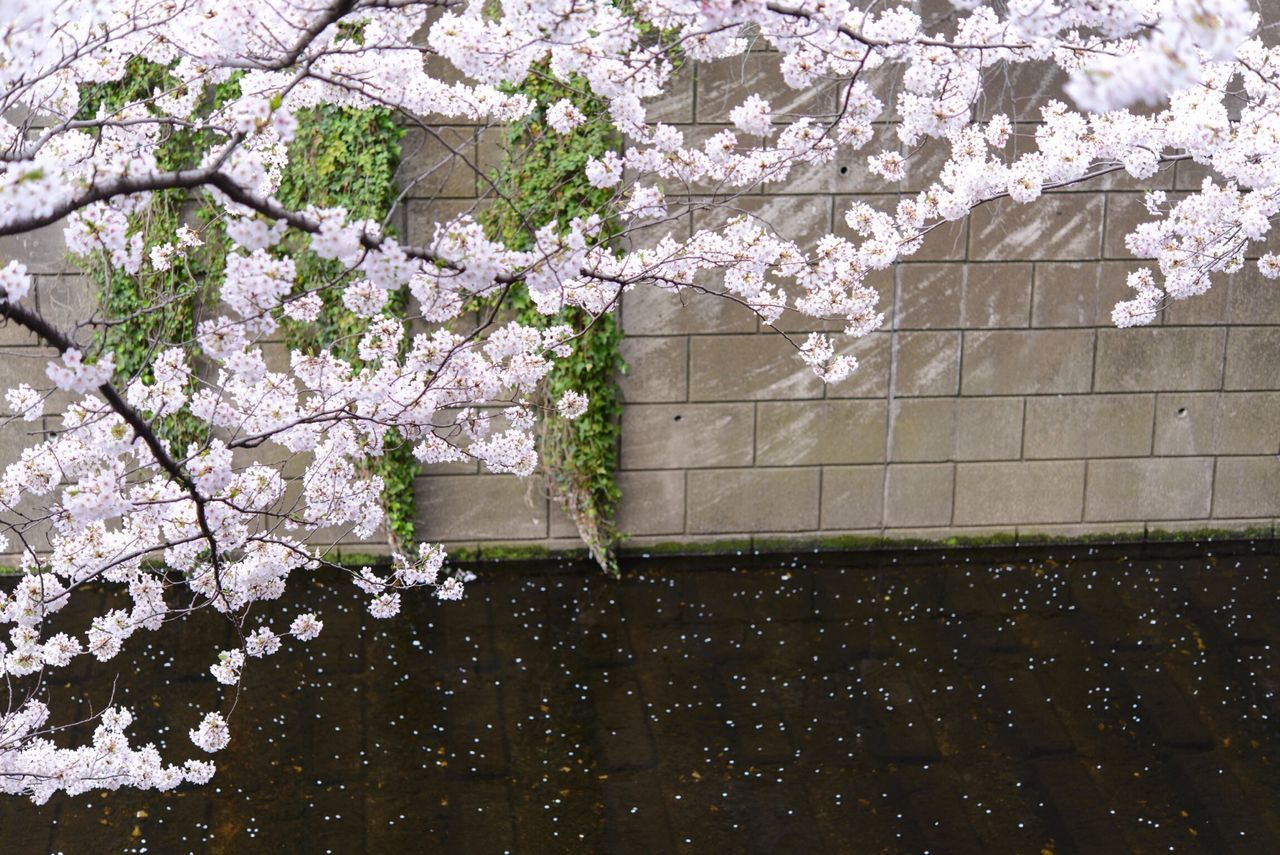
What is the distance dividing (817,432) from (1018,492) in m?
0.82

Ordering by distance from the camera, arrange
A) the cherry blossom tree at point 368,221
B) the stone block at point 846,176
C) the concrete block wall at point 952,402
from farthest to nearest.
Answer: the concrete block wall at point 952,402
the stone block at point 846,176
the cherry blossom tree at point 368,221

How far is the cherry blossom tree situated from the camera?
1987 mm

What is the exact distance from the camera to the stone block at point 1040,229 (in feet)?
16.3

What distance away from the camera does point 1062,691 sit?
4.20 metres

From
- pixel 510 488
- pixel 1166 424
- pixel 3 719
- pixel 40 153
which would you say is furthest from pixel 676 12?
pixel 1166 424

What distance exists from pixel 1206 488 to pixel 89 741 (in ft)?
13.1

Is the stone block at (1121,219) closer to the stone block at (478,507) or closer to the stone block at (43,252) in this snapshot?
the stone block at (478,507)

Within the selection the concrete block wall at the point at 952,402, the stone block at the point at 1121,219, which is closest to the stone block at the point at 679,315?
the concrete block wall at the point at 952,402

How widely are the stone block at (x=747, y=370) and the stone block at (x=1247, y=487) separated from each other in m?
1.63

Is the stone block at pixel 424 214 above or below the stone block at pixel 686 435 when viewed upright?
above

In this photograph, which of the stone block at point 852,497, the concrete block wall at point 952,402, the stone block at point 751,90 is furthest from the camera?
the stone block at point 852,497

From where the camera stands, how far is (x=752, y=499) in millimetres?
5168

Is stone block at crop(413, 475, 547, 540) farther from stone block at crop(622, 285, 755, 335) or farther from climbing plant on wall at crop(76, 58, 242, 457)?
climbing plant on wall at crop(76, 58, 242, 457)

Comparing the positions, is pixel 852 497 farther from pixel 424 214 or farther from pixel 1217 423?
pixel 424 214
